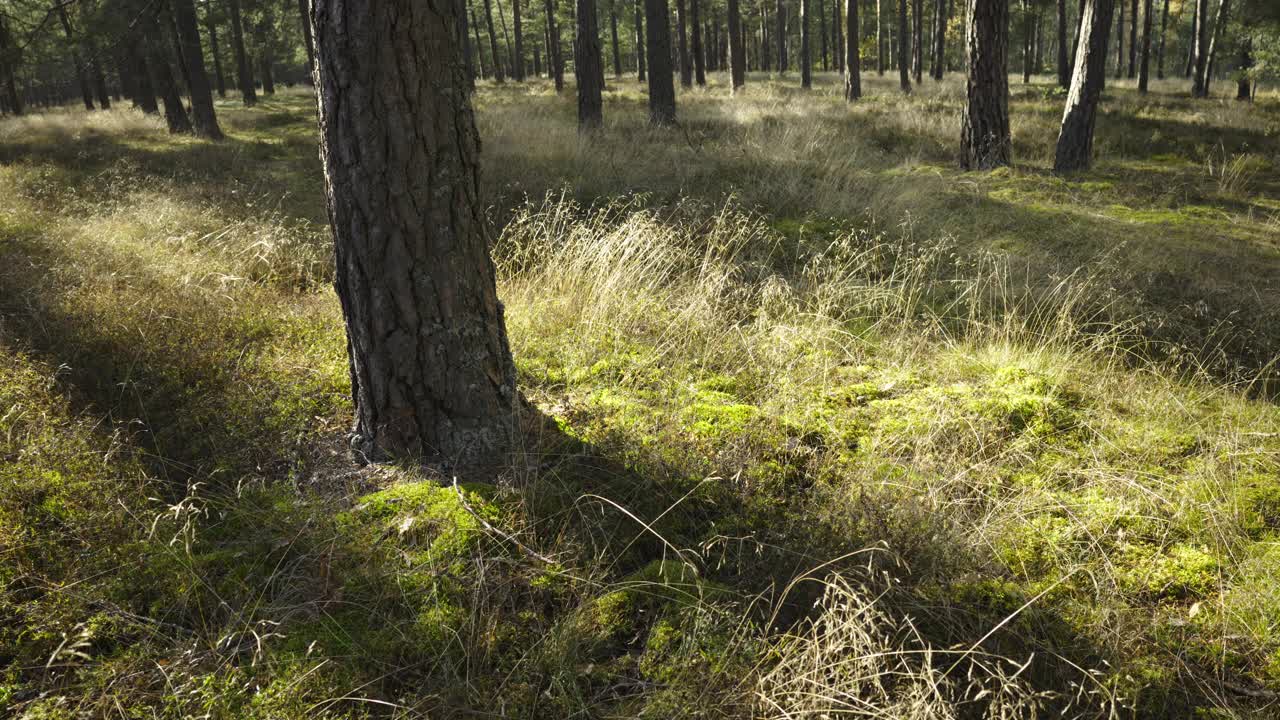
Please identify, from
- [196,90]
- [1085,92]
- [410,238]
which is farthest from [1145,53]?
[410,238]

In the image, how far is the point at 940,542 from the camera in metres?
2.44

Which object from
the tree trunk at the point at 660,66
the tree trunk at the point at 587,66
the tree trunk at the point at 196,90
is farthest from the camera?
the tree trunk at the point at 196,90

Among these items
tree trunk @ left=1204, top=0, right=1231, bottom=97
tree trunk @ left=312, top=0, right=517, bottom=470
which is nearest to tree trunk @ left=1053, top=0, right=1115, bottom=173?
tree trunk @ left=312, top=0, right=517, bottom=470

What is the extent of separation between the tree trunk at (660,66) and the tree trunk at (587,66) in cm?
140

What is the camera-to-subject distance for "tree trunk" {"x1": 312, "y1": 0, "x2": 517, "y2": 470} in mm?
2506

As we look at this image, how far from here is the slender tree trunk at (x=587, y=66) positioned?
12.0 meters

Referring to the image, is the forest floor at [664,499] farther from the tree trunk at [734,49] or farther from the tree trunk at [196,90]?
the tree trunk at [734,49]

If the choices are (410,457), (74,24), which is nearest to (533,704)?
(410,457)

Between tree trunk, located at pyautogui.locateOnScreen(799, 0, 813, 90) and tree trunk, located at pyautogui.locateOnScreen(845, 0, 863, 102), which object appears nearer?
tree trunk, located at pyautogui.locateOnScreen(845, 0, 863, 102)

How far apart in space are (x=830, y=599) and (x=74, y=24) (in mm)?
17564

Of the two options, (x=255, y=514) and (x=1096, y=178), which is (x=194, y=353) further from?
(x=1096, y=178)

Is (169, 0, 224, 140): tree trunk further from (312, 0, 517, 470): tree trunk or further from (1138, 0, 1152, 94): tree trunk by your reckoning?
(1138, 0, 1152, 94): tree trunk

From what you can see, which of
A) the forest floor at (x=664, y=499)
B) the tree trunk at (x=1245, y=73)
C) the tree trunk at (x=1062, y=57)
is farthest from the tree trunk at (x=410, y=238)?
the tree trunk at (x=1062, y=57)

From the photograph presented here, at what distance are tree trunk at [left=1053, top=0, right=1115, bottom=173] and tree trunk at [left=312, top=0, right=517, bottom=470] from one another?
9270 millimetres
